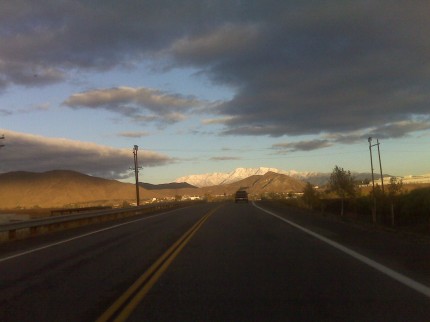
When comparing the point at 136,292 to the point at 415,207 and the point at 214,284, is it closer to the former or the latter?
the point at 214,284

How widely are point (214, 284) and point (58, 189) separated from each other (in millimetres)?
154978

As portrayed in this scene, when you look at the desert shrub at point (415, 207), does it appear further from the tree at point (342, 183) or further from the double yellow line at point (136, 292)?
the double yellow line at point (136, 292)

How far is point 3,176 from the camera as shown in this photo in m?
170

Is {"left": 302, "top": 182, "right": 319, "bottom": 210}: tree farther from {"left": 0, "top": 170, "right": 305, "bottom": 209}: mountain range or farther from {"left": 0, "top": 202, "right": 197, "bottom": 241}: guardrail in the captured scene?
{"left": 0, "top": 170, "right": 305, "bottom": 209}: mountain range

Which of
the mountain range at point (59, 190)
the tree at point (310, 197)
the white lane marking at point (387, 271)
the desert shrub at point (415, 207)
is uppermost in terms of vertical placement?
the mountain range at point (59, 190)

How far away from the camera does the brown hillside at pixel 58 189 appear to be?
146m

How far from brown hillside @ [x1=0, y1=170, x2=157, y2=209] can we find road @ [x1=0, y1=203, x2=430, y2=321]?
125181 millimetres

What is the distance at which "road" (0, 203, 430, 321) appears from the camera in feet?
27.4

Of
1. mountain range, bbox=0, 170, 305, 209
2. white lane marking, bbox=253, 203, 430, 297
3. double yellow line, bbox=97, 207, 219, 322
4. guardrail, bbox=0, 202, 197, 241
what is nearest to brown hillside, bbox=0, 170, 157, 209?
mountain range, bbox=0, 170, 305, 209

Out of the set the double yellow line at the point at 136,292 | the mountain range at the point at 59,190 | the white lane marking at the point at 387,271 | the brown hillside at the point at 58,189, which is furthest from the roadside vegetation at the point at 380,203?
the brown hillside at the point at 58,189

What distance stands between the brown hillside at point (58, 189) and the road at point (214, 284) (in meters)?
125

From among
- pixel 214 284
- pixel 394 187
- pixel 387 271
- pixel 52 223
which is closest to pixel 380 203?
pixel 394 187

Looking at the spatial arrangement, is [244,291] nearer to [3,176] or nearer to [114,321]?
[114,321]

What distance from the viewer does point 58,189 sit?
159m
